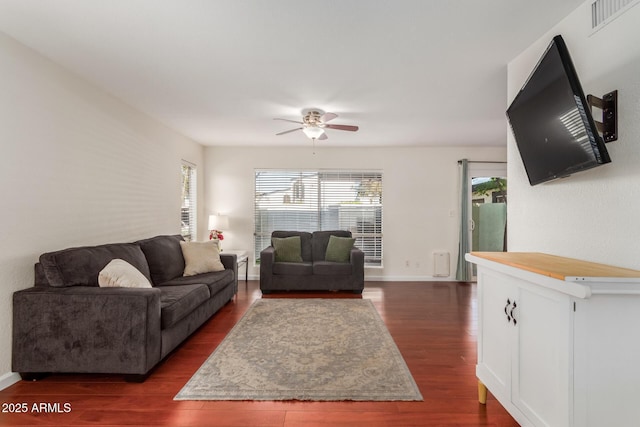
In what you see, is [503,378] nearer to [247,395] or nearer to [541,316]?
[541,316]

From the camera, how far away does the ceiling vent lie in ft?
5.07

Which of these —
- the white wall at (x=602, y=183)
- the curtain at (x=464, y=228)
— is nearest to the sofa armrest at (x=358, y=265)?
the curtain at (x=464, y=228)

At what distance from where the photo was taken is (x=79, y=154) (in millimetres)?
2791

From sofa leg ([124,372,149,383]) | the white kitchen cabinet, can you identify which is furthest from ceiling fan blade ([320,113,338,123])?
sofa leg ([124,372,149,383])

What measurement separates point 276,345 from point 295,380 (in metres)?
0.63

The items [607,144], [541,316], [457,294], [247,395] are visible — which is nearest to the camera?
[541,316]

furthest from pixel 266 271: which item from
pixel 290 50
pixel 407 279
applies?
pixel 290 50

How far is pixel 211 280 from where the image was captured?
137 inches

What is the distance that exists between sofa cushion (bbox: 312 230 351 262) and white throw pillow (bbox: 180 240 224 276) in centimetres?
181

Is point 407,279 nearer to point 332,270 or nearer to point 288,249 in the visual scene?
point 332,270

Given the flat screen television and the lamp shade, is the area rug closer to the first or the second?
the flat screen television

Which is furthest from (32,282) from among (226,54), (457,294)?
(457,294)

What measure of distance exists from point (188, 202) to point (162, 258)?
78.4 inches

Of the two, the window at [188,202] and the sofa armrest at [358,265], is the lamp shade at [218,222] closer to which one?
the window at [188,202]
